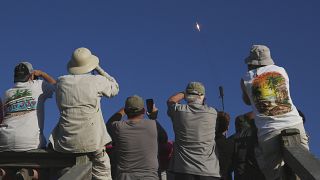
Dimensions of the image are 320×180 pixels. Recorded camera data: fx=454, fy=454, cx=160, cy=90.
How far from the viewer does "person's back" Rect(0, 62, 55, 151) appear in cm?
573

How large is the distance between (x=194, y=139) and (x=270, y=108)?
1083 millimetres

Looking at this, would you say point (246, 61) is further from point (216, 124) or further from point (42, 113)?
point (42, 113)

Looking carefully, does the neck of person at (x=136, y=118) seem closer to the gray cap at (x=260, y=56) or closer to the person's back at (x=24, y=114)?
the person's back at (x=24, y=114)

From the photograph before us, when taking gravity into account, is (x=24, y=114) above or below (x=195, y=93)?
below

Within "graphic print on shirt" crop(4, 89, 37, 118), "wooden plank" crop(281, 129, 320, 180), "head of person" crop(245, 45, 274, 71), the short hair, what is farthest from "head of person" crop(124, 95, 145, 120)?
"wooden plank" crop(281, 129, 320, 180)

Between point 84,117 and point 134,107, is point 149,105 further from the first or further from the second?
point 84,117

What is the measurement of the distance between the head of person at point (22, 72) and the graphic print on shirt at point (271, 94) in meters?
3.04

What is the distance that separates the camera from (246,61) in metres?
5.86

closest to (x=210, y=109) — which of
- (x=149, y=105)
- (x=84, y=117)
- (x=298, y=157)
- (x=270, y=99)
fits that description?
(x=270, y=99)

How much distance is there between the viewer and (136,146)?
5.87 metres

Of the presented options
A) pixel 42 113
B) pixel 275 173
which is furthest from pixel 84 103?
pixel 275 173

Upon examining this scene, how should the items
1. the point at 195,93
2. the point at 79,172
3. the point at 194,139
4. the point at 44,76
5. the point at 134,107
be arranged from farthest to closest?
the point at 44,76, the point at 195,93, the point at 134,107, the point at 194,139, the point at 79,172

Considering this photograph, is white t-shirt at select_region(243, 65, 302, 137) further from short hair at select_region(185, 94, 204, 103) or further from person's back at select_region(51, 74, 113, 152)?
person's back at select_region(51, 74, 113, 152)

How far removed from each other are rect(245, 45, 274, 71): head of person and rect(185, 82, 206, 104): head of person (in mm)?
762
